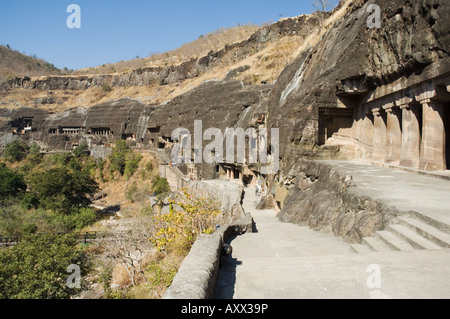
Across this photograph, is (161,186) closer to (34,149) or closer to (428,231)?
(428,231)

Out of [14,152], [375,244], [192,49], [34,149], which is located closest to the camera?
[375,244]

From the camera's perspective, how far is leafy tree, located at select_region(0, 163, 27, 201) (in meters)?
32.3

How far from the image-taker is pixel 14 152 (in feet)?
162

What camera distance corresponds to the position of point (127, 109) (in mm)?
50344

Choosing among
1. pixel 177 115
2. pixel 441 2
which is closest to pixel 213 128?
pixel 177 115

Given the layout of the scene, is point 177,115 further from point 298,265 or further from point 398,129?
point 298,265

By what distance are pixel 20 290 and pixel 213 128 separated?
720 inches

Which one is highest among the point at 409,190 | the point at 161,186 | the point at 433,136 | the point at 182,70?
the point at 182,70

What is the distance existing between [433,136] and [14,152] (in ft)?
176

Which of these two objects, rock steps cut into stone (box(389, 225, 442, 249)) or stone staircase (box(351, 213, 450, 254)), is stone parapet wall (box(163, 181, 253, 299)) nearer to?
stone staircase (box(351, 213, 450, 254))

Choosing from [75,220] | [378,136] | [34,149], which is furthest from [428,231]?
[34,149]

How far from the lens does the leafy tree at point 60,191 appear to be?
97.4ft

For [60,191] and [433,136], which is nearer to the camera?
[433,136]

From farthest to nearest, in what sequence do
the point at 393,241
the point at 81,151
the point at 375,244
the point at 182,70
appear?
the point at 182,70 < the point at 81,151 < the point at 375,244 < the point at 393,241
